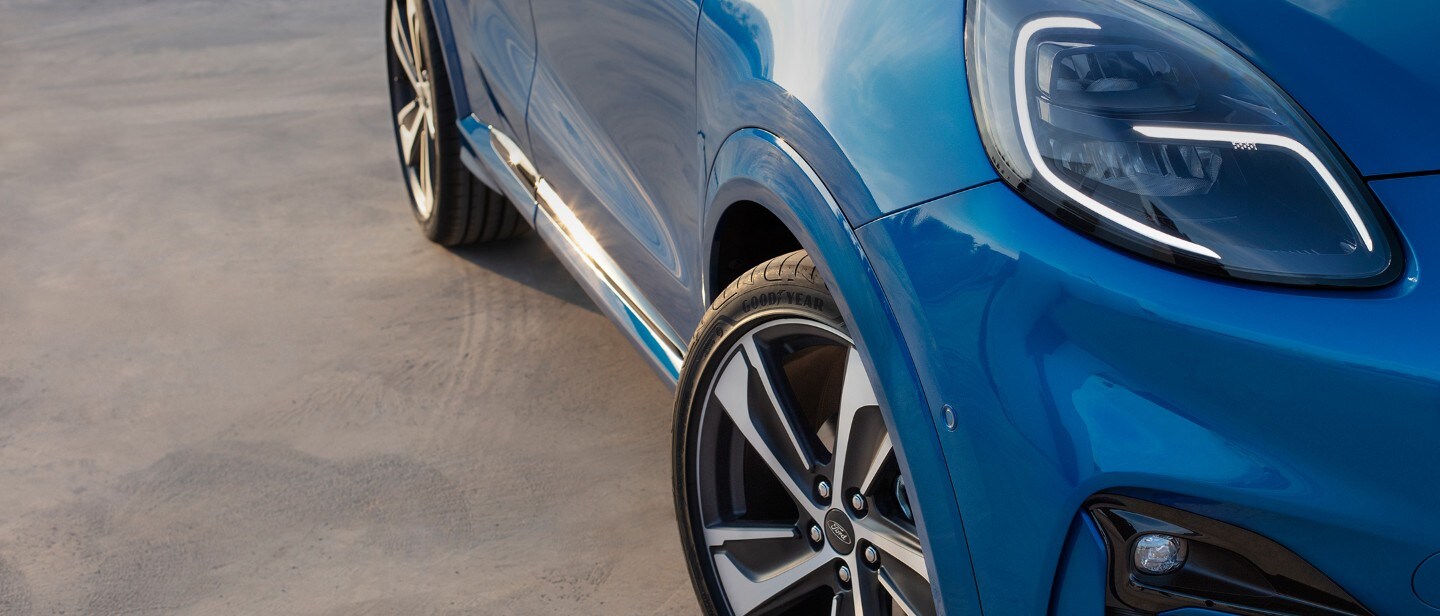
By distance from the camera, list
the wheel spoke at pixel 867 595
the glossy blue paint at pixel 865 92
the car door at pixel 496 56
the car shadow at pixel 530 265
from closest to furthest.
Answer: the glossy blue paint at pixel 865 92, the wheel spoke at pixel 867 595, the car door at pixel 496 56, the car shadow at pixel 530 265

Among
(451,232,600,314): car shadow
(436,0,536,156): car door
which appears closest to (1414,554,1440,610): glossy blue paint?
(436,0,536,156): car door

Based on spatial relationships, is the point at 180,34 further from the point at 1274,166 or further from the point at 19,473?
the point at 1274,166

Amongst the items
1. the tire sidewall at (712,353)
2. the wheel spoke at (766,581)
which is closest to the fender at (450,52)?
the tire sidewall at (712,353)

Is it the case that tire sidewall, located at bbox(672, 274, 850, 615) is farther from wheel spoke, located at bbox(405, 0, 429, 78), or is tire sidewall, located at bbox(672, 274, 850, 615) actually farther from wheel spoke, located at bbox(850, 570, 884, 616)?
wheel spoke, located at bbox(405, 0, 429, 78)

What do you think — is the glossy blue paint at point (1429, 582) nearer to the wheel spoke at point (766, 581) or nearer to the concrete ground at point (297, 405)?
the wheel spoke at point (766, 581)

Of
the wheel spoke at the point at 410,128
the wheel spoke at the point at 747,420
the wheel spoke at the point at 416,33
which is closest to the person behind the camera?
the wheel spoke at the point at 747,420

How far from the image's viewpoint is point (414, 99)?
3.59 meters

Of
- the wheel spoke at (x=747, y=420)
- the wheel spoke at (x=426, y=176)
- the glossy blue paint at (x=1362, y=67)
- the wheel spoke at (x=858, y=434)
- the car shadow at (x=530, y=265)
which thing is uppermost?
the glossy blue paint at (x=1362, y=67)

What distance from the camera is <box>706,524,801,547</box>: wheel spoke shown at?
5.60 ft

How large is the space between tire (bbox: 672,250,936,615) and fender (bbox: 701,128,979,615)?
0.06 metres

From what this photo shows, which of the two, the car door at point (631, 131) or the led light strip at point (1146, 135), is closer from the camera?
the led light strip at point (1146, 135)

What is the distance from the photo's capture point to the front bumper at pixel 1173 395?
3.22 feet

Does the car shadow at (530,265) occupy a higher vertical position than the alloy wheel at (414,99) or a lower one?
lower

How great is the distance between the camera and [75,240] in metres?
3.76
